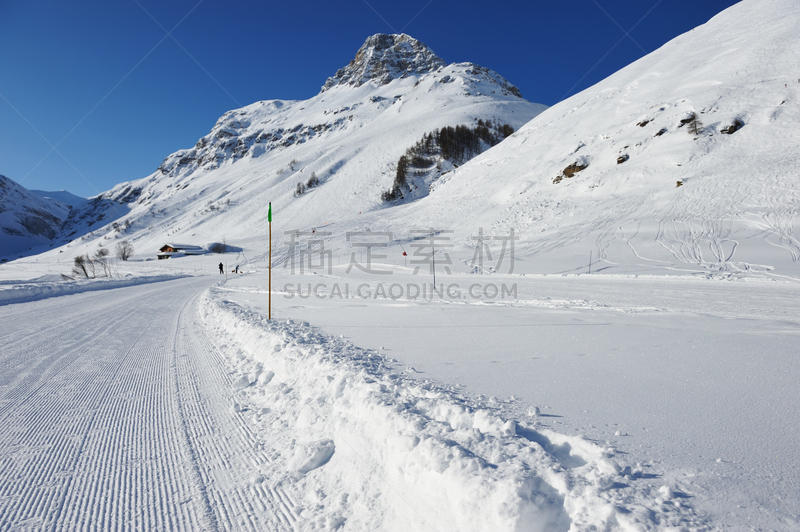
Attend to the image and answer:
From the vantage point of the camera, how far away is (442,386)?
13.3 ft

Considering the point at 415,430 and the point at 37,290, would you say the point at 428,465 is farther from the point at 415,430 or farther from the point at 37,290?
the point at 37,290

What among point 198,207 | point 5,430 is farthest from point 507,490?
point 198,207

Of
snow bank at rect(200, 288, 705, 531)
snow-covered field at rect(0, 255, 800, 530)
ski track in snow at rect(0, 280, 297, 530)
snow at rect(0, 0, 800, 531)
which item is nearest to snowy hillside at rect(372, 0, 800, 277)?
snow at rect(0, 0, 800, 531)

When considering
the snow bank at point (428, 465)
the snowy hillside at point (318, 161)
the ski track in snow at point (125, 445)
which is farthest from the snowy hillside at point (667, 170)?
the snowy hillside at point (318, 161)

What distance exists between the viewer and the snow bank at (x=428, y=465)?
6.61 feet

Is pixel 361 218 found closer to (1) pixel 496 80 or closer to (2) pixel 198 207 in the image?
(2) pixel 198 207

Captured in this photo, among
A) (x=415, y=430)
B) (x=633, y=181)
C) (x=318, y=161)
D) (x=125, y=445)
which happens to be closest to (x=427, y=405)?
(x=415, y=430)

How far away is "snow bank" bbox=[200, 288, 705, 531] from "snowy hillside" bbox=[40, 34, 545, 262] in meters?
63.8

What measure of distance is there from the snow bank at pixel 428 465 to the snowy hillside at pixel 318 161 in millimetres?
63760

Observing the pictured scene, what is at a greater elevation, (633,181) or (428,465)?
(633,181)

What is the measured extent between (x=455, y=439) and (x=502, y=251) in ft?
87.4

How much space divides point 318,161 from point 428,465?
101649mm

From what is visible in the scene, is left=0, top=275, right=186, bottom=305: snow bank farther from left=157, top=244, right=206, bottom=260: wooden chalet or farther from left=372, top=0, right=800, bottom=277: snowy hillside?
left=157, top=244, right=206, bottom=260: wooden chalet

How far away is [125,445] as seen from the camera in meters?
3.40
